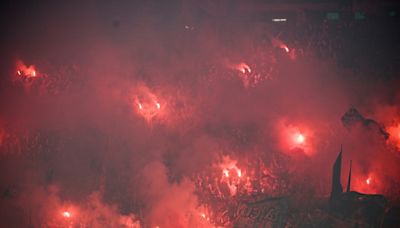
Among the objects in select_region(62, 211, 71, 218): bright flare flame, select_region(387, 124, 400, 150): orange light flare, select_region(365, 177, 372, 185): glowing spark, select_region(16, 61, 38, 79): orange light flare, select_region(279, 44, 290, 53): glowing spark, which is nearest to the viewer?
select_region(62, 211, 71, 218): bright flare flame

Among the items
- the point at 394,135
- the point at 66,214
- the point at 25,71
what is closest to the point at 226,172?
the point at 66,214

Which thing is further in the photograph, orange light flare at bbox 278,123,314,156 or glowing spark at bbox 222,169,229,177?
orange light flare at bbox 278,123,314,156

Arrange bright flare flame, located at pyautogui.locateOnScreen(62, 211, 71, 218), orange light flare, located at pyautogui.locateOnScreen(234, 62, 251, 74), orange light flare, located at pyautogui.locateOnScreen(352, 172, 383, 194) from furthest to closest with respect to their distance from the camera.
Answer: orange light flare, located at pyautogui.locateOnScreen(234, 62, 251, 74), orange light flare, located at pyautogui.locateOnScreen(352, 172, 383, 194), bright flare flame, located at pyautogui.locateOnScreen(62, 211, 71, 218)

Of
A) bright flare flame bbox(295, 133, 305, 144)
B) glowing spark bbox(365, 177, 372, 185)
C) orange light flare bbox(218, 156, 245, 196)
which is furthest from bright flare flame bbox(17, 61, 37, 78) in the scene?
glowing spark bbox(365, 177, 372, 185)

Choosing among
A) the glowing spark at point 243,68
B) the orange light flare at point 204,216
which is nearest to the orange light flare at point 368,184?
the orange light flare at point 204,216

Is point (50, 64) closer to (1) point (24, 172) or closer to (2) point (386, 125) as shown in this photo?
(1) point (24, 172)

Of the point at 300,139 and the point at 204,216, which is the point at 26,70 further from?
the point at 300,139

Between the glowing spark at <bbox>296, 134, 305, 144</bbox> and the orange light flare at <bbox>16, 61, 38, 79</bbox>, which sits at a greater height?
the orange light flare at <bbox>16, 61, 38, 79</bbox>

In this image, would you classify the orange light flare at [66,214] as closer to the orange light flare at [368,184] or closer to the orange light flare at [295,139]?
the orange light flare at [295,139]

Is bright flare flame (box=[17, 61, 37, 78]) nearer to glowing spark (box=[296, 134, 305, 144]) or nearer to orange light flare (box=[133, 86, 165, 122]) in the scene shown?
orange light flare (box=[133, 86, 165, 122])

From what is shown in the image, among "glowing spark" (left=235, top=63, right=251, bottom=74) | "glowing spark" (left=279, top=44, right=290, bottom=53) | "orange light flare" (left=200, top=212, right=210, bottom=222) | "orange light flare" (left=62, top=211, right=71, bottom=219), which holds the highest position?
"glowing spark" (left=279, top=44, right=290, bottom=53)
